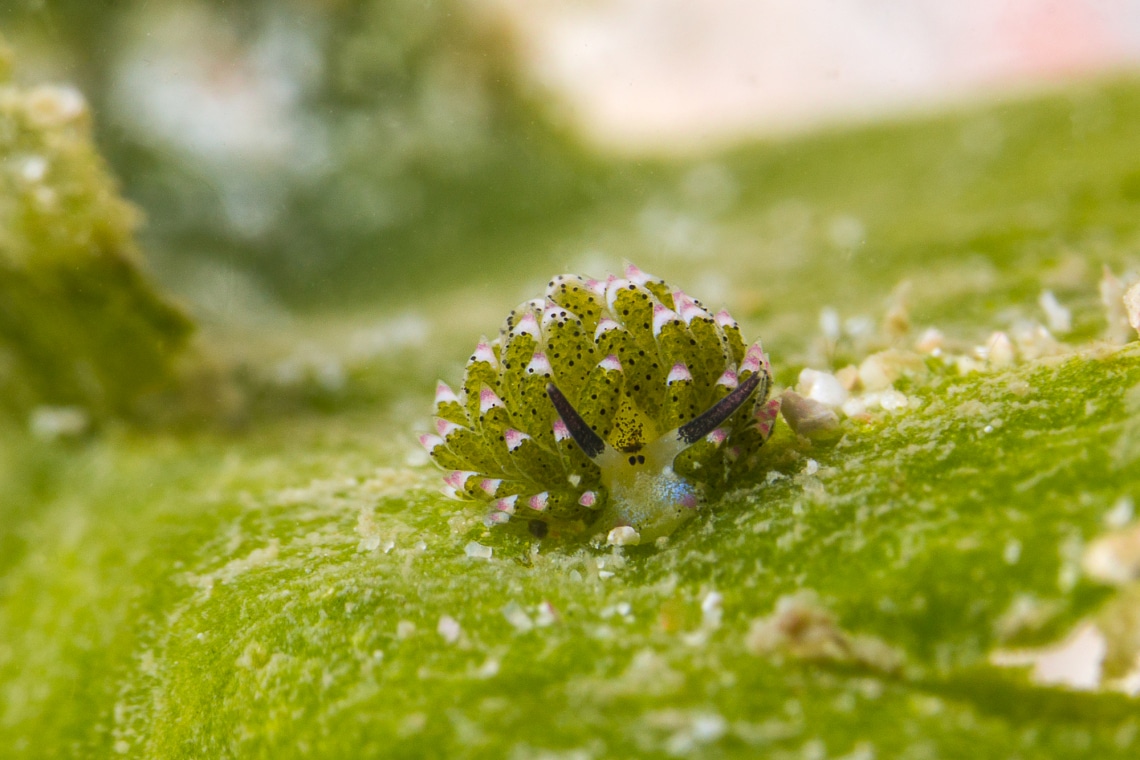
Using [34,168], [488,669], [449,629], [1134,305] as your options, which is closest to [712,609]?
[488,669]

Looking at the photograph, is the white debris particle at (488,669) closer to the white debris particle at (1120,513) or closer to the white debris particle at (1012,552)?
the white debris particle at (1012,552)

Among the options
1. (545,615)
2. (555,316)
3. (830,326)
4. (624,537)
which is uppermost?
(830,326)

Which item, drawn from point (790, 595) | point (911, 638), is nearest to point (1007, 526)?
point (911, 638)

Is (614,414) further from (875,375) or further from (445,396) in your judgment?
(875,375)

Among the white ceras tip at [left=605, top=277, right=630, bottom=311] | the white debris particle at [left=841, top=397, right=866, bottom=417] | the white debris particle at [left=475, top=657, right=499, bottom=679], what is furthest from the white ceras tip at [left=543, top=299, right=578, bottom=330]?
the white debris particle at [left=841, top=397, right=866, bottom=417]

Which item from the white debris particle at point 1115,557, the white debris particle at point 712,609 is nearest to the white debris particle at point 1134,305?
the white debris particle at point 1115,557

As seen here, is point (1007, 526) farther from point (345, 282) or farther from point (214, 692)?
point (345, 282)

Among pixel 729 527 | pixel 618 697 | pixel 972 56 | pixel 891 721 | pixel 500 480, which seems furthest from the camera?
pixel 972 56
